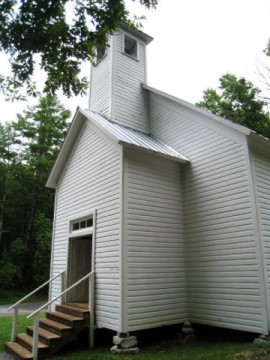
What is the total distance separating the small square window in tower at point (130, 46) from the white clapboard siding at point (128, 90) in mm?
447

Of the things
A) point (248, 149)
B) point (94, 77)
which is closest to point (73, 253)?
point (248, 149)

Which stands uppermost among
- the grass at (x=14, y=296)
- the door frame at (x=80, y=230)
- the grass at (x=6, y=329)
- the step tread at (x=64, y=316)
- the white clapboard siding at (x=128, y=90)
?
the white clapboard siding at (x=128, y=90)

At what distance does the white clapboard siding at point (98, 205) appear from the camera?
6785mm

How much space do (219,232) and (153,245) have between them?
163 cm

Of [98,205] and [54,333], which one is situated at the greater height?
[98,205]

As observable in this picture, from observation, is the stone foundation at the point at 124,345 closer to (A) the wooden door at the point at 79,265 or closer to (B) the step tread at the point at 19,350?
(B) the step tread at the point at 19,350

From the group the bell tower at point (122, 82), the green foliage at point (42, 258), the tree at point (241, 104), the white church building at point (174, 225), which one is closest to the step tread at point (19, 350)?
the white church building at point (174, 225)

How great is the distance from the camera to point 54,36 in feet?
14.4

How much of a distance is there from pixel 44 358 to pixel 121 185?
3.88 metres

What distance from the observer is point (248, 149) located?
708 centimetres

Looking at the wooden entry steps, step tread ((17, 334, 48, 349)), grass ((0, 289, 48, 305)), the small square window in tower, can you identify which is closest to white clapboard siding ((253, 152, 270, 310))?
the wooden entry steps

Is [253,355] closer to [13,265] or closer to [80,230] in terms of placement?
[80,230]

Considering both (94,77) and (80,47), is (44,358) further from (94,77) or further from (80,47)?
(94,77)

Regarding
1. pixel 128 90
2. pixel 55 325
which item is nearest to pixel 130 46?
pixel 128 90
